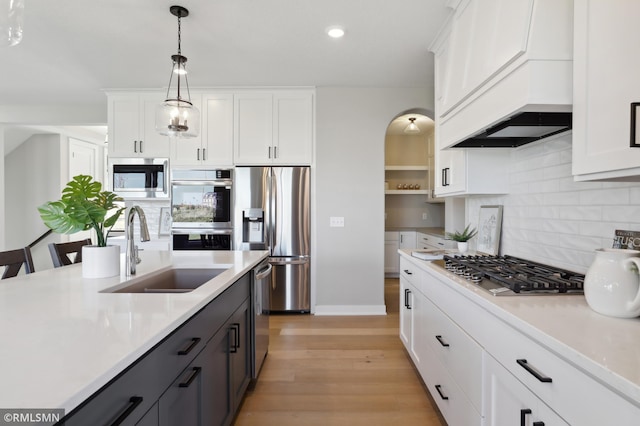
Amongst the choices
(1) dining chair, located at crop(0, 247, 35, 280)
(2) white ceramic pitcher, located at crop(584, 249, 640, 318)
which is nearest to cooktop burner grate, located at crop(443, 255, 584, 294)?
(2) white ceramic pitcher, located at crop(584, 249, 640, 318)

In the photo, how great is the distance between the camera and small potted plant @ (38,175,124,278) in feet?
4.92

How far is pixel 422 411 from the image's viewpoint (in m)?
1.98

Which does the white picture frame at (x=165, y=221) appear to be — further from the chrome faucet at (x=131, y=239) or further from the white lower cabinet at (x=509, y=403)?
the white lower cabinet at (x=509, y=403)

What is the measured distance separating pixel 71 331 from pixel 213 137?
326 cm

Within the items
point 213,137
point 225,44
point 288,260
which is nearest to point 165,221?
point 213,137

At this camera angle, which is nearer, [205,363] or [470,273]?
[205,363]

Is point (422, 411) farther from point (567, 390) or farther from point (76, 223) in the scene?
point (76, 223)

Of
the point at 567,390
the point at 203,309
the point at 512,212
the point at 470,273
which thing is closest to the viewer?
the point at 567,390

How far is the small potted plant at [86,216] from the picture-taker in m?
1.50

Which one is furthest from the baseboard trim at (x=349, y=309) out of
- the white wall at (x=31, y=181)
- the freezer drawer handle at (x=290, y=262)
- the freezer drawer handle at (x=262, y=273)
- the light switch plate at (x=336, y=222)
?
the white wall at (x=31, y=181)

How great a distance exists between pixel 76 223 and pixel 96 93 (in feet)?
11.1

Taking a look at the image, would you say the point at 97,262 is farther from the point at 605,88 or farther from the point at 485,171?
the point at 485,171

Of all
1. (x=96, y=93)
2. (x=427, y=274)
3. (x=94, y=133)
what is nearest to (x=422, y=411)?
(x=427, y=274)

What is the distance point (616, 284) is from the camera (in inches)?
39.2
